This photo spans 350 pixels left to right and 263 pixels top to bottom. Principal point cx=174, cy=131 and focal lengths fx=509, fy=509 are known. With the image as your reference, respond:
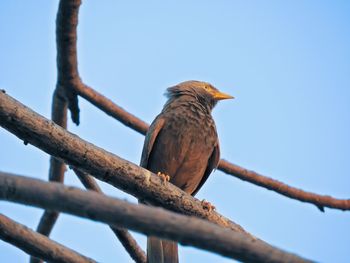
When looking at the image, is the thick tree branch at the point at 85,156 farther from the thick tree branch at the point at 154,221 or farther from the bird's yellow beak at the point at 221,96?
the bird's yellow beak at the point at 221,96

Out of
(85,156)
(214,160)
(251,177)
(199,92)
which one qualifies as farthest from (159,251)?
(199,92)

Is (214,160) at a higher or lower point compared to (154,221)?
higher

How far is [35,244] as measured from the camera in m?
3.39

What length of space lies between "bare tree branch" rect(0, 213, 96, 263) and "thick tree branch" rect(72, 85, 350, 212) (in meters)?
2.14

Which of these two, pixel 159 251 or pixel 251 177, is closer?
pixel 159 251

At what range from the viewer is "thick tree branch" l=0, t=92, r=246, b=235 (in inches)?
121

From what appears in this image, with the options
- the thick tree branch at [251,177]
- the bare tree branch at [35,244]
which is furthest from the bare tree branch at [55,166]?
the bare tree branch at [35,244]

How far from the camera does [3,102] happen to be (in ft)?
9.91

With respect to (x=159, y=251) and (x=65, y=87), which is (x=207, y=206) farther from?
(x=65, y=87)

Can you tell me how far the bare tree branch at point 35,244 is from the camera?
3.32 m

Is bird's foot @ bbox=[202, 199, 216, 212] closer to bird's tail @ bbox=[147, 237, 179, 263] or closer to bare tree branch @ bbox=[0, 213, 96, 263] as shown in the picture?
bird's tail @ bbox=[147, 237, 179, 263]

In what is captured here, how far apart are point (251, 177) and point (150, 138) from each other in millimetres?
1133

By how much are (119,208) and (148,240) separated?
274 cm

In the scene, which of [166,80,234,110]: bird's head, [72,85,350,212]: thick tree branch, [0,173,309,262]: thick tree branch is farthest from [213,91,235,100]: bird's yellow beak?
[0,173,309,262]: thick tree branch
